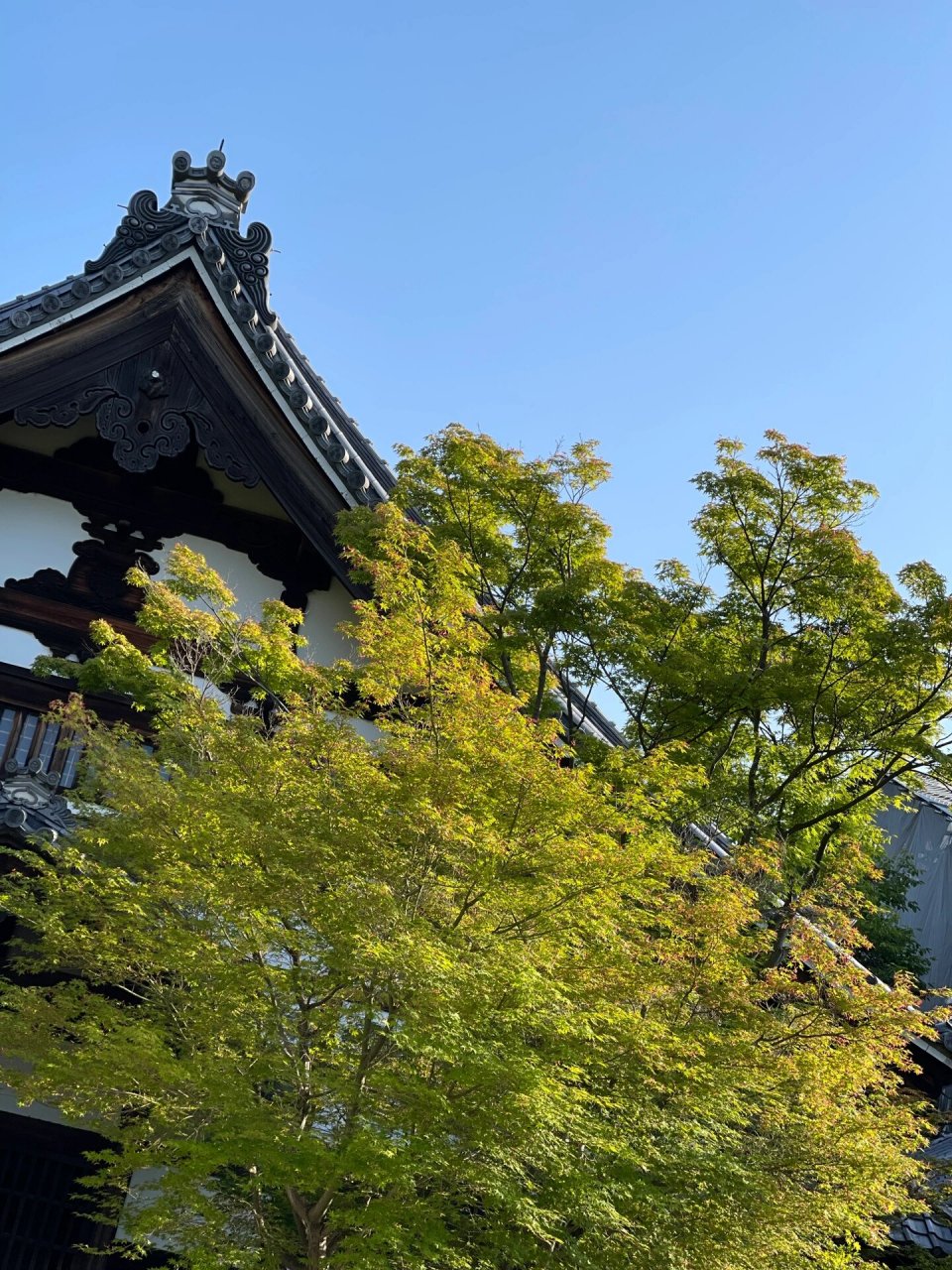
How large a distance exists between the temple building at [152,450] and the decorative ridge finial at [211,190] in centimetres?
4

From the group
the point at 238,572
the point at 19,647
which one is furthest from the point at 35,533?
the point at 238,572

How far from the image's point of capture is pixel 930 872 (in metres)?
30.5

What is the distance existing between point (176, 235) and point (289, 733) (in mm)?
7816

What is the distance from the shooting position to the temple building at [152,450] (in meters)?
14.1

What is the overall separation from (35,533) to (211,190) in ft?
15.8

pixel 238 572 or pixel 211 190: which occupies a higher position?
pixel 211 190

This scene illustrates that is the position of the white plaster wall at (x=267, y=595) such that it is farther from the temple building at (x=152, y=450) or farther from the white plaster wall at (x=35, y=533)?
the white plaster wall at (x=35, y=533)

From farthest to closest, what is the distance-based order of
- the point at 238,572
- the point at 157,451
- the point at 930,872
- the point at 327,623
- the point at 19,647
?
the point at 930,872 → the point at 238,572 → the point at 327,623 → the point at 157,451 → the point at 19,647

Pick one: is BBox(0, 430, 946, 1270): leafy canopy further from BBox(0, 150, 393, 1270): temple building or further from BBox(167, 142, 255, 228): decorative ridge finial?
BBox(167, 142, 255, 228): decorative ridge finial

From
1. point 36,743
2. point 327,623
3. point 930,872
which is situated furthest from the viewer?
point 930,872

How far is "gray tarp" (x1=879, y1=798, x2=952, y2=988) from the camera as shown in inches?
1097

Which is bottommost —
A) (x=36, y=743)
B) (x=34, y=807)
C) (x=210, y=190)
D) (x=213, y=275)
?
(x=34, y=807)

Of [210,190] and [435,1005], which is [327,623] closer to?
[210,190]

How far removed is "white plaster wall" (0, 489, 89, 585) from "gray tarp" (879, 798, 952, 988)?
20.5 metres
